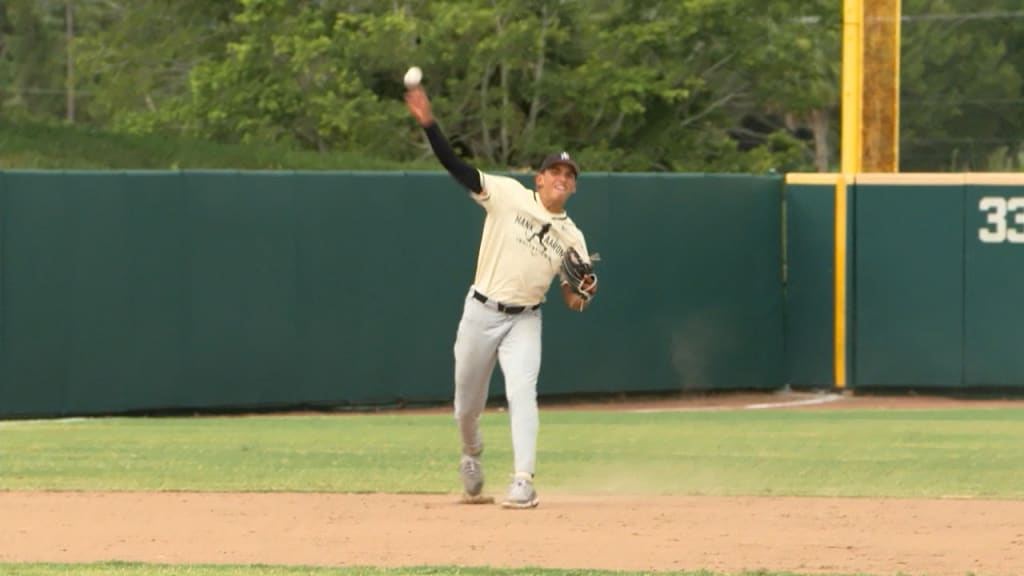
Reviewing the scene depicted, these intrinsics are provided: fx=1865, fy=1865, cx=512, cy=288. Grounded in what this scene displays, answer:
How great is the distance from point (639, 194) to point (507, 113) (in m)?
9.50

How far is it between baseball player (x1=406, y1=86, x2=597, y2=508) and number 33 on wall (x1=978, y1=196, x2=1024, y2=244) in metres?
9.56

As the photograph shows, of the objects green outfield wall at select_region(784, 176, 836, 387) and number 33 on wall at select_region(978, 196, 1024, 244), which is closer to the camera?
number 33 on wall at select_region(978, 196, 1024, 244)

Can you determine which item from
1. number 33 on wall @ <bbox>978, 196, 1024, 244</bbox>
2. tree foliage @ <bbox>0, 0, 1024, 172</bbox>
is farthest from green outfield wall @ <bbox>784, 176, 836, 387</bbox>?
tree foliage @ <bbox>0, 0, 1024, 172</bbox>

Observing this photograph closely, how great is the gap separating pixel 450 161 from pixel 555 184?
1.82 feet

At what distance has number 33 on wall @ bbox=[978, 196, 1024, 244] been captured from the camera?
1709 cm

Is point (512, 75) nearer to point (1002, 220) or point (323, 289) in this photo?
point (1002, 220)

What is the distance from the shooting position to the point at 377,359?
16.0 m

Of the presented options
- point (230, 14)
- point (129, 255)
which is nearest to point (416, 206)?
point (129, 255)

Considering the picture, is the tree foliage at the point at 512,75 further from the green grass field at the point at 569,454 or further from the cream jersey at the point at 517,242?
the cream jersey at the point at 517,242

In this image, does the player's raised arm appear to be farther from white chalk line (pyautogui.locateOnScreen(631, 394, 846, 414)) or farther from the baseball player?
white chalk line (pyautogui.locateOnScreen(631, 394, 846, 414))

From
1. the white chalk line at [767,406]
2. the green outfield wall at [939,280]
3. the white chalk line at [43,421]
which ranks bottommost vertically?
the white chalk line at [767,406]

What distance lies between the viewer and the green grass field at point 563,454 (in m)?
9.77

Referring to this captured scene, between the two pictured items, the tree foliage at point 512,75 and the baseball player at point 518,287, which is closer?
the baseball player at point 518,287

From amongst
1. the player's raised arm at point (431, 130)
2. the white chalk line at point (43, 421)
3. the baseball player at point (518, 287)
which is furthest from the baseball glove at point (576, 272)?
the white chalk line at point (43, 421)
